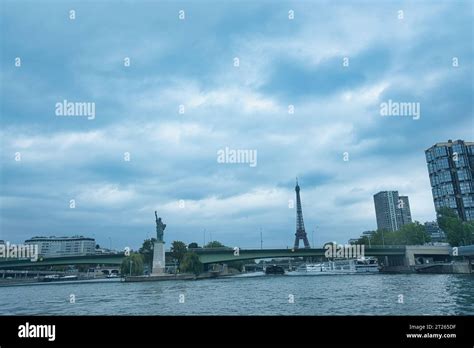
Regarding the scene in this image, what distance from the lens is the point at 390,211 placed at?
135750mm

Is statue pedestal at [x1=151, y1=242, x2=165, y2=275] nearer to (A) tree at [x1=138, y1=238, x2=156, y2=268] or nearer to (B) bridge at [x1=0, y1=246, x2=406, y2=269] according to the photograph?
(B) bridge at [x1=0, y1=246, x2=406, y2=269]

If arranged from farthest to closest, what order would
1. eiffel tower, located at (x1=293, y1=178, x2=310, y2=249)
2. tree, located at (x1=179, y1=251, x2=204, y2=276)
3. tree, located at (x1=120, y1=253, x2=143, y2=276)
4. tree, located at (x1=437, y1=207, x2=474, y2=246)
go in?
eiffel tower, located at (x1=293, y1=178, x2=310, y2=249) → tree, located at (x1=179, y1=251, x2=204, y2=276) → tree, located at (x1=437, y1=207, x2=474, y2=246) → tree, located at (x1=120, y1=253, x2=143, y2=276)

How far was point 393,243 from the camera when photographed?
70812 mm

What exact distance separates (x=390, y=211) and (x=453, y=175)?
72859 mm

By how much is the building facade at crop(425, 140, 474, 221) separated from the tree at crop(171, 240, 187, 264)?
Result: 168 ft

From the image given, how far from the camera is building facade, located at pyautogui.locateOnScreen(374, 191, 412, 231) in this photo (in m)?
134

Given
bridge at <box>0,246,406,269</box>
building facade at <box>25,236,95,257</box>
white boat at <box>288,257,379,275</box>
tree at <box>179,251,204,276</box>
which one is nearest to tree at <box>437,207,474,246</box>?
bridge at <box>0,246,406,269</box>

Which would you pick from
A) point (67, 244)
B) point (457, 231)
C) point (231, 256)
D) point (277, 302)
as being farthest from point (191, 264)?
point (67, 244)

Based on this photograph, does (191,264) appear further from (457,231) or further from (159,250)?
(457,231)

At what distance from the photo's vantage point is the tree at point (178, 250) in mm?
70250

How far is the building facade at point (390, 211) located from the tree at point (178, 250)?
291 ft
